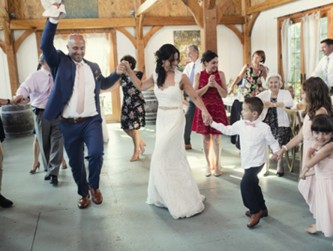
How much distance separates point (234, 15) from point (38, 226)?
8.53 m

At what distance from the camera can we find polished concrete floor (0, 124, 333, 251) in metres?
2.58

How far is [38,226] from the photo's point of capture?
299 centimetres

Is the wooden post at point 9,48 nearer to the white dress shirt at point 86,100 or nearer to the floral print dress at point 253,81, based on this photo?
the floral print dress at point 253,81

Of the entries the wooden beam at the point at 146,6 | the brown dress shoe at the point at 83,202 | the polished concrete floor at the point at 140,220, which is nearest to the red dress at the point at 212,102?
the polished concrete floor at the point at 140,220

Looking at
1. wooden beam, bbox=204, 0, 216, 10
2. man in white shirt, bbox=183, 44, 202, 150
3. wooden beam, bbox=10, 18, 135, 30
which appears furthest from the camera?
wooden beam, bbox=10, 18, 135, 30

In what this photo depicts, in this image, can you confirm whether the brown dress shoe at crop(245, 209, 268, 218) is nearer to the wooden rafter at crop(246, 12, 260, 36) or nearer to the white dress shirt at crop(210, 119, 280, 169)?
the white dress shirt at crop(210, 119, 280, 169)

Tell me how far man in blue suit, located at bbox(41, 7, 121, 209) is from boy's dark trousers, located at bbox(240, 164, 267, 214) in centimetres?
124

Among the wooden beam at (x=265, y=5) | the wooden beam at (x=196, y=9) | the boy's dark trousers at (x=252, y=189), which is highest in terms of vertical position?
the wooden beam at (x=265, y=5)

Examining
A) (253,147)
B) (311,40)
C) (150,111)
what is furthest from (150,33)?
(253,147)

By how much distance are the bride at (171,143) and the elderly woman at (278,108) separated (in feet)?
3.64

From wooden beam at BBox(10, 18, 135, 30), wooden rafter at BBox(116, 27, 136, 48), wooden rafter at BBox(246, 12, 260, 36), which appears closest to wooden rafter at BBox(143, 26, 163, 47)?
wooden rafter at BBox(116, 27, 136, 48)

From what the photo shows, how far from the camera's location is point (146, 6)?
25.3ft

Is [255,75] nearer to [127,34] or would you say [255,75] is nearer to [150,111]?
[150,111]

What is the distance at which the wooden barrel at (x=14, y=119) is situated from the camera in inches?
301
